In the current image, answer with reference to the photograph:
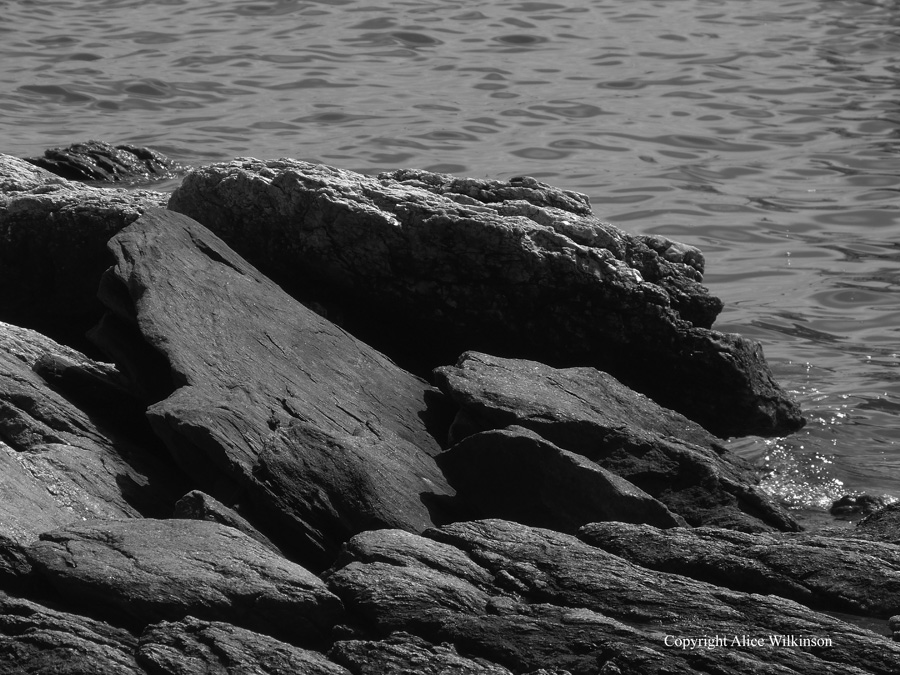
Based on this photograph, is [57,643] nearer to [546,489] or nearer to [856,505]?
[546,489]

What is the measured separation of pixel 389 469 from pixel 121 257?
1.90 metres

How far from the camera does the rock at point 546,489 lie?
523 centimetres

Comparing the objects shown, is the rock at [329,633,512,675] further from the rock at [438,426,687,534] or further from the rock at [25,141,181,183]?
the rock at [25,141,181,183]

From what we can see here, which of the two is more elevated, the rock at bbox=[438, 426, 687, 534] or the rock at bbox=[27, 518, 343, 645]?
the rock at bbox=[27, 518, 343, 645]

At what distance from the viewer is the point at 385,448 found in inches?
216

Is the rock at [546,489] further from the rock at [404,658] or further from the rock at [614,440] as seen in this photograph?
the rock at [404,658]

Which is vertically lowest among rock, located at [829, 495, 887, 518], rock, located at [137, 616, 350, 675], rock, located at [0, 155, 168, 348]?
rock, located at [829, 495, 887, 518]

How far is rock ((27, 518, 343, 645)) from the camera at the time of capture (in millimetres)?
4047

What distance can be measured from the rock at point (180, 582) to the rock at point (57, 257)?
9.66ft

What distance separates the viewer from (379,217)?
689 cm

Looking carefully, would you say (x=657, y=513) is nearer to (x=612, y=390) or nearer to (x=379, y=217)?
(x=612, y=390)

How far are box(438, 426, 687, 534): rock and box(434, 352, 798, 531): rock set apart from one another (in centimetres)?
16

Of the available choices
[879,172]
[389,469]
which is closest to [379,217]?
[389,469]

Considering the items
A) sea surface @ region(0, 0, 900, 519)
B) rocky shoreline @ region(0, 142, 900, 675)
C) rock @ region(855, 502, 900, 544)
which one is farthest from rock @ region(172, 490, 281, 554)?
sea surface @ region(0, 0, 900, 519)
